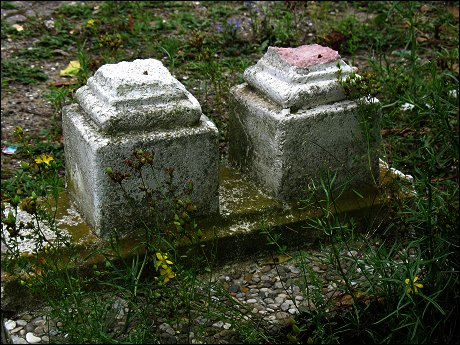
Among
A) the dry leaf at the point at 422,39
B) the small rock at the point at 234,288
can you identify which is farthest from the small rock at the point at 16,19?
the small rock at the point at 234,288

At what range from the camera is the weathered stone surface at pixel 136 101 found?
128 inches

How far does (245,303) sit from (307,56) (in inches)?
42.6

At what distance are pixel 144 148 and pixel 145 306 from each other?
0.59m

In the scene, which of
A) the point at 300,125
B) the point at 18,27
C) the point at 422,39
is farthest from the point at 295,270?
the point at 18,27

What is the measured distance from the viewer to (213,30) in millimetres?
6020

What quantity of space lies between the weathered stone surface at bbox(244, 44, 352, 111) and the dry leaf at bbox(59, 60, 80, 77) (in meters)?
1.90

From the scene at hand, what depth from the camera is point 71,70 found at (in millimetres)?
5340

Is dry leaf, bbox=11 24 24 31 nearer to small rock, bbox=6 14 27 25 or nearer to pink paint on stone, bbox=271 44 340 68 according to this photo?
small rock, bbox=6 14 27 25

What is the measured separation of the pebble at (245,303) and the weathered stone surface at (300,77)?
25.8 inches

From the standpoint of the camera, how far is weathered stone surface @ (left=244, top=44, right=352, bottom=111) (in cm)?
354

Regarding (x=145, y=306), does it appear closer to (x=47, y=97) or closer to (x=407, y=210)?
(x=407, y=210)

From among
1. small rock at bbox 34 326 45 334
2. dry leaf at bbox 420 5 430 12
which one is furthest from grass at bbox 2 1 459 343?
dry leaf at bbox 420 5 430 12

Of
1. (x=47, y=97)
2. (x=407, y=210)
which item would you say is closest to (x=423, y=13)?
(x=47, y=97)

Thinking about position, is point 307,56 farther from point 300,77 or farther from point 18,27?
point 18,27
